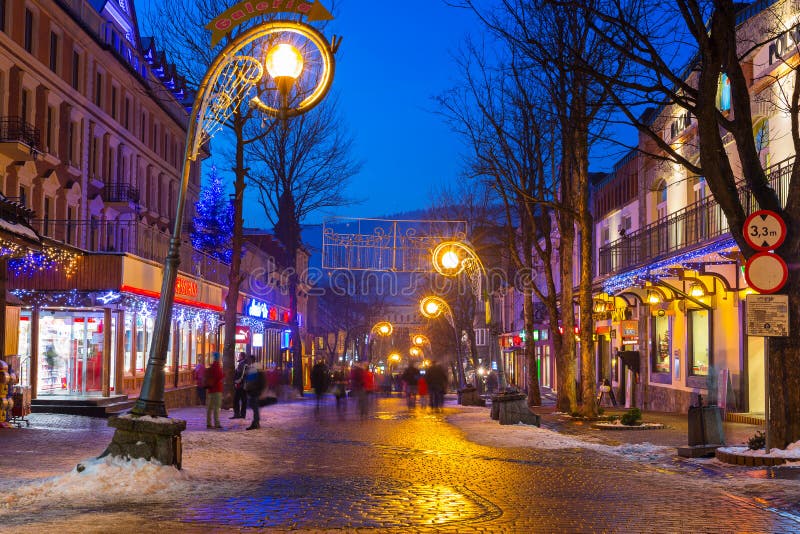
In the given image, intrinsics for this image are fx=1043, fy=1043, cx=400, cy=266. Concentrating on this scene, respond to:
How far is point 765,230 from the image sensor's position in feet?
46.0

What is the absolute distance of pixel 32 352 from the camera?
27.3m

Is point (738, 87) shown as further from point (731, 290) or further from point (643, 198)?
point (643, 198)

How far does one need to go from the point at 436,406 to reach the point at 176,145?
20.5 m

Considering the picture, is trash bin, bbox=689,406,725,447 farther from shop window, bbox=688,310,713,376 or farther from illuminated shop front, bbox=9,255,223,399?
illuminated shop front, bbox=9,255,223,399

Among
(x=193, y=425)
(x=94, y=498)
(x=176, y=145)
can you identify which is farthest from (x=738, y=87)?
(x=176, y=145)

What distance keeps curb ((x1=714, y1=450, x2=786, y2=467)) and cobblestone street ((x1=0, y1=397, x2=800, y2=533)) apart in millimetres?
465

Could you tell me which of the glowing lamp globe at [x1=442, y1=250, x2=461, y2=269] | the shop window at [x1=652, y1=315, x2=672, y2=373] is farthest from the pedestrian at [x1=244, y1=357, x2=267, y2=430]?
the shop window at [x1=652, y1=315, x2=672, y2=373]

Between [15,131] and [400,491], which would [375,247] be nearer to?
[15,131]

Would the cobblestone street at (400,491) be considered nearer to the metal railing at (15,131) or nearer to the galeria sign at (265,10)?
the galeria sign at (265,10)

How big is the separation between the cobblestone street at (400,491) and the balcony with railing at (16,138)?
10692 mm

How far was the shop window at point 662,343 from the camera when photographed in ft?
110

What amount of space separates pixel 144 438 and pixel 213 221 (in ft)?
133

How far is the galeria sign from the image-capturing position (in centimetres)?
1276

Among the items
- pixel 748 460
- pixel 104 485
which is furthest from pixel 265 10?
pixel 748 460
